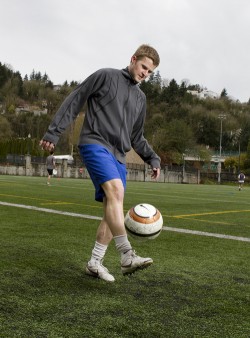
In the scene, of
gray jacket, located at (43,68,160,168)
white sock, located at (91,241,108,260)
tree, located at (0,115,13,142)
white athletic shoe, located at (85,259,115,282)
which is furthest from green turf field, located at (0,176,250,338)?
tree, located at (0,115,13,142)

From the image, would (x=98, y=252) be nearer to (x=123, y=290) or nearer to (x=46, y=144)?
(x=123, y=290)

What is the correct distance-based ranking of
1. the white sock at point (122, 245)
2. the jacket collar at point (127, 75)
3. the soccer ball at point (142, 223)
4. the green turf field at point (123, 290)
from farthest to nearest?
1. the jacket collar at point (127, 75)
2. the soccer ball at point (142, 223)
3. the white sock at point (122, 245)
4. the green turf field at point (123, 290)

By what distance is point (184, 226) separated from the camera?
8.35 m

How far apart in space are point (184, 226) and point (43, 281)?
4844 millimetres

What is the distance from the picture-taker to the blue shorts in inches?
155

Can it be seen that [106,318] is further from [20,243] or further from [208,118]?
[208,118]

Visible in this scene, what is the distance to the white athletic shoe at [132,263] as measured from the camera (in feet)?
12.2

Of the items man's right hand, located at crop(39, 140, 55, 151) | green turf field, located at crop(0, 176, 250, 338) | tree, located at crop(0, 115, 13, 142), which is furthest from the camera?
tree, located at crop(0, 115, 13, 142)

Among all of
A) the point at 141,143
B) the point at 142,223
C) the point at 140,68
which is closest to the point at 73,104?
the point at 140,68

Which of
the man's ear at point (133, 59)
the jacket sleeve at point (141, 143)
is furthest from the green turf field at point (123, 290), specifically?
the man's ear at point (133, 59)

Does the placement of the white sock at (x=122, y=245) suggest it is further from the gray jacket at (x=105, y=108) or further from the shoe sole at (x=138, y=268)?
the gray jacket at (x=105, y=108)

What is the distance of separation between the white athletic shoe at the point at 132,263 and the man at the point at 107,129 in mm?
86

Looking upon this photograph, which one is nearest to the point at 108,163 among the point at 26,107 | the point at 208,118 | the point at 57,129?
the point at 57,129

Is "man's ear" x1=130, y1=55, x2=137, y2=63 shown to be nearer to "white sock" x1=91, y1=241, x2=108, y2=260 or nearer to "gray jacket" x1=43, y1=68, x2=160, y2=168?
"gray jacket" x1=43, y1=68, x2=160, y2=168
